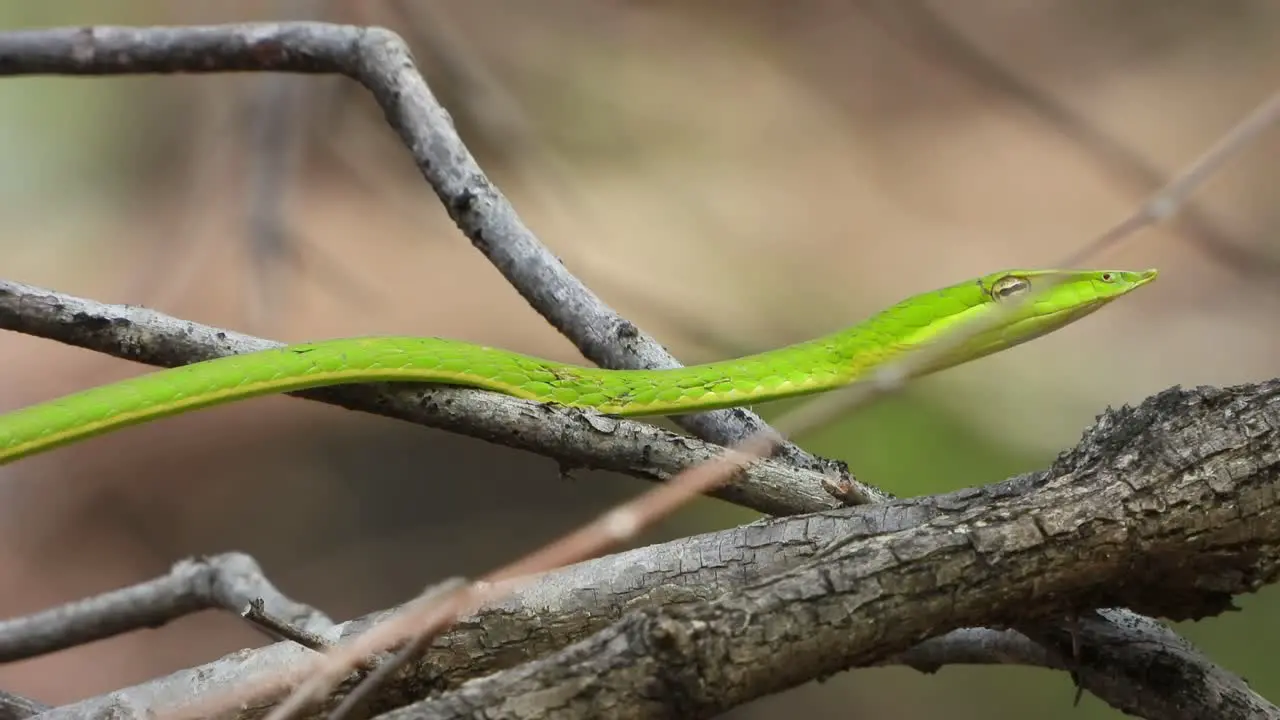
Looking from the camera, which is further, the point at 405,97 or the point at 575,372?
the point at 405,97

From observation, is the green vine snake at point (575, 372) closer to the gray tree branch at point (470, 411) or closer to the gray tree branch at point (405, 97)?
the gray tree branch at point (470, 411)

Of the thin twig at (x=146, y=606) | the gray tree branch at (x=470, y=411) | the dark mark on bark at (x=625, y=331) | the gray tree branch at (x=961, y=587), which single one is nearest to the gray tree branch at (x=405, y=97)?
the dark mark on bark at (x=625, y=331)

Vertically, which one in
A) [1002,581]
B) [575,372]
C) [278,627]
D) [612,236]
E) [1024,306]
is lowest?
[1002,581]

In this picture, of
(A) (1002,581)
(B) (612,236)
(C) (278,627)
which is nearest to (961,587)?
(A) (1002,581)

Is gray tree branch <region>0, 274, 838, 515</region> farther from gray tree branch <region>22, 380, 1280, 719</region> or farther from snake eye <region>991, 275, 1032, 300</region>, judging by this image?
snake eye <region>991, 275, 1032, 300</region>

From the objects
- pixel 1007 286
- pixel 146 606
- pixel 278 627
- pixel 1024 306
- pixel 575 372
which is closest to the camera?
pixel 278 627

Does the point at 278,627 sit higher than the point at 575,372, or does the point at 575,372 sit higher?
the point at 575,372

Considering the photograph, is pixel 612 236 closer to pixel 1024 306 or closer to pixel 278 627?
pixel 1024 306
